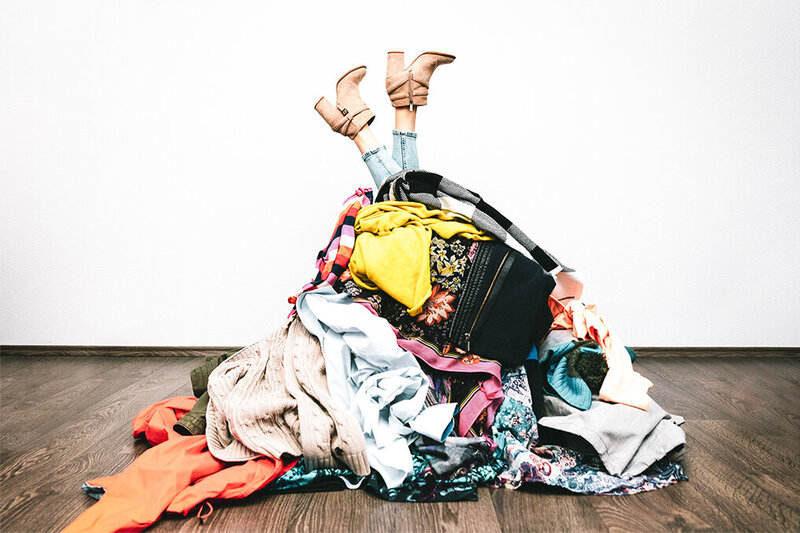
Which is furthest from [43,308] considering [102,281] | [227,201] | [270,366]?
[270,366]

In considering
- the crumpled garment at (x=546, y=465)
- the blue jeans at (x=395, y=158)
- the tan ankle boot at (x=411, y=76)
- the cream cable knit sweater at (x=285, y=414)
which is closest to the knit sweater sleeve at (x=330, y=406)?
the cream cable knit sweater at (x=285, y=414)

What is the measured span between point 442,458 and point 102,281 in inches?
80.7

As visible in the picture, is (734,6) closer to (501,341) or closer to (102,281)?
(501,341)

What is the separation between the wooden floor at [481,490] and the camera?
1.15 meters

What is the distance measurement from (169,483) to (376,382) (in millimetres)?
549

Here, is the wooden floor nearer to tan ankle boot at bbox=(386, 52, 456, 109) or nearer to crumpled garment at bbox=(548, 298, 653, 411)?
crumpled garment at bbox=(548, 298, 653, 411)

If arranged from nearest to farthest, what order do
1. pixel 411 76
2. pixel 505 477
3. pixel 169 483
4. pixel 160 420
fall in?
pixel 169 483 < pixel 505 477 < pixel 160 420 < pixel 411 76

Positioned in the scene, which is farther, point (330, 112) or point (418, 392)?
point (330, 112)

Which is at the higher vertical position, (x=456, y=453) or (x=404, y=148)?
(x=404, y=148)

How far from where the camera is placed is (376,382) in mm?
1452

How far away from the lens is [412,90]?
187cm

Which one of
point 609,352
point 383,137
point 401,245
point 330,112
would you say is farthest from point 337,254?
point 383,137

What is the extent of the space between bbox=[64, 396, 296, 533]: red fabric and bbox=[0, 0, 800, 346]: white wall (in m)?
1.29

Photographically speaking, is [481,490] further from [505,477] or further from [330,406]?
[330,406]
